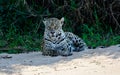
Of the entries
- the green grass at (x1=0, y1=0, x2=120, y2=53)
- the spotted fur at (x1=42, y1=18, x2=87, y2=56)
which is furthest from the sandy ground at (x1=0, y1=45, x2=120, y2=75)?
the green grass at (x1=0, y1=0, x2=120, y2=53)

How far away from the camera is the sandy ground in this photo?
711cm

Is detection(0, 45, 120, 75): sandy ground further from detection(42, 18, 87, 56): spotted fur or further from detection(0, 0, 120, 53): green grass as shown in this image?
detection(0, 0, 120, 53): green grass

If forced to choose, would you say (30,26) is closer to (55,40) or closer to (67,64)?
(55,40)

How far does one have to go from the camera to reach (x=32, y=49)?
10312 mm

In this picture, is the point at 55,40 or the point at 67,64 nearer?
the point at 67,64

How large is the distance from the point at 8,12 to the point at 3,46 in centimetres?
172

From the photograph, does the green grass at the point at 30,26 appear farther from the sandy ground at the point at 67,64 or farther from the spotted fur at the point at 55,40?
the sandy ground at the point at 67,64

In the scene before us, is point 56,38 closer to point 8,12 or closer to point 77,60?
point 77,60

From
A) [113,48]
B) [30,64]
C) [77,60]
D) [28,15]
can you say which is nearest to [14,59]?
[30,64]

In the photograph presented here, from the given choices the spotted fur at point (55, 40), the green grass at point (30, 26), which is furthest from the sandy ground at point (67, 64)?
the green grass at point (30, 26)

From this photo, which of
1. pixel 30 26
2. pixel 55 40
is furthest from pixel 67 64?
pixel 30 26

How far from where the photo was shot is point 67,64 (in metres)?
7.74

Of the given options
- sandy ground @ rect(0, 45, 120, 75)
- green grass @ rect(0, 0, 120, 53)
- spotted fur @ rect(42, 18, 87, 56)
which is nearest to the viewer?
sandy ground @ rect(0, 45, 120, 75)

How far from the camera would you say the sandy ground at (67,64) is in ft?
23.3
